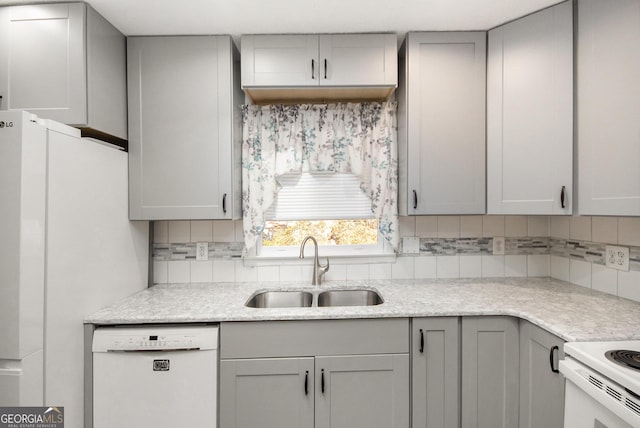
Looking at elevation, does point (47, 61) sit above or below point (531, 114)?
above

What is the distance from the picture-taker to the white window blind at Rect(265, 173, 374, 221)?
2102 millimetres

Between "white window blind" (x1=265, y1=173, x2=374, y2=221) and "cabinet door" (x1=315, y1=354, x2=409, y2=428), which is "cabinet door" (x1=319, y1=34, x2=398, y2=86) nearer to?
"white window blind" (x1=265, y1=173, x2=374, y2=221)

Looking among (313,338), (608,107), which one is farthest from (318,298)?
(608,107)

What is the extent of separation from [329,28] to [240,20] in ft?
1.55

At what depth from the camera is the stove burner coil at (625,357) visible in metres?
0.99

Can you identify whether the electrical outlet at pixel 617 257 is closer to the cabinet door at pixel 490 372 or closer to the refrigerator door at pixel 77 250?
the cabinet door at pixel 490 372

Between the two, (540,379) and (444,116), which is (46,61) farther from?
(540,379)

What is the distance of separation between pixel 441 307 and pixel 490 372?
14.7 inches

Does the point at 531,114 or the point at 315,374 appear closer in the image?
the point at 315,374

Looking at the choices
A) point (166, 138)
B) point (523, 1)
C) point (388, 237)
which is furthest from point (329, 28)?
point (388, 237)

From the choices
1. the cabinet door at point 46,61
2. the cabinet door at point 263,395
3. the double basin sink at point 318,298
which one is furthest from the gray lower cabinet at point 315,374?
the cabinet door at point 46,61

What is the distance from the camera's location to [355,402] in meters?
1.48

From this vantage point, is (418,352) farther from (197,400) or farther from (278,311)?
(197,400)

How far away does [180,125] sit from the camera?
1769 millimetres
